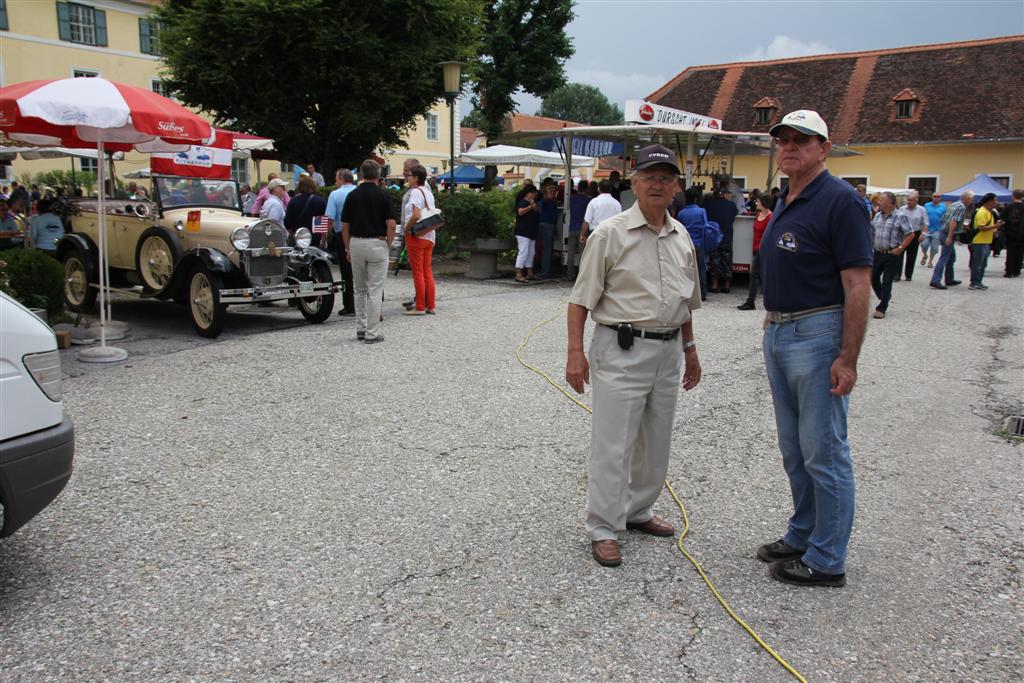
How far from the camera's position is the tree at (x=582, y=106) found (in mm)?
95000

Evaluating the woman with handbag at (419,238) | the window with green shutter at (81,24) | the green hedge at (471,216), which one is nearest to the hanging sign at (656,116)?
the green hedge at (471,216)

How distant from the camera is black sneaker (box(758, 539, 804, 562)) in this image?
3.72 meters

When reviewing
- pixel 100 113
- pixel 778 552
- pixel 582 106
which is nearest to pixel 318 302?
pixel 100 113

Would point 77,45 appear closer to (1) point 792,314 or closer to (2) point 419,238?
(2) point 419,238

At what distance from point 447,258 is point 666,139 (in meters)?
5.56

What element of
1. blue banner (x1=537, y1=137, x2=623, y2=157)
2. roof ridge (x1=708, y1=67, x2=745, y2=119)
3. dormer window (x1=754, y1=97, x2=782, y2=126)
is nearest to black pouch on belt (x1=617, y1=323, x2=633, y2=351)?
blue banner (x1=537, y1=137, x2=623, y2=157)

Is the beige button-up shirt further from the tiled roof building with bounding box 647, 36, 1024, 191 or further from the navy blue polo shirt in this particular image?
the tiled roof building with bounding box 647, 36, 1024, 191

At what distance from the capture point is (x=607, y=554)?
3.69m

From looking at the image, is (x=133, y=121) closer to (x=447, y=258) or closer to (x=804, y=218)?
(x=804, y=218)

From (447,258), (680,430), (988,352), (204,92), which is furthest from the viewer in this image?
(204,92)

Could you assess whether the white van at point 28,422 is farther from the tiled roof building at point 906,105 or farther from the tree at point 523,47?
the tiled roof building at point 906,105

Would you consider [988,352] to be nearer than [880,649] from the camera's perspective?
No

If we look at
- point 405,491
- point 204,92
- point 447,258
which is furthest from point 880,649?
point 204,92

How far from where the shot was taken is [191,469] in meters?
4.91
